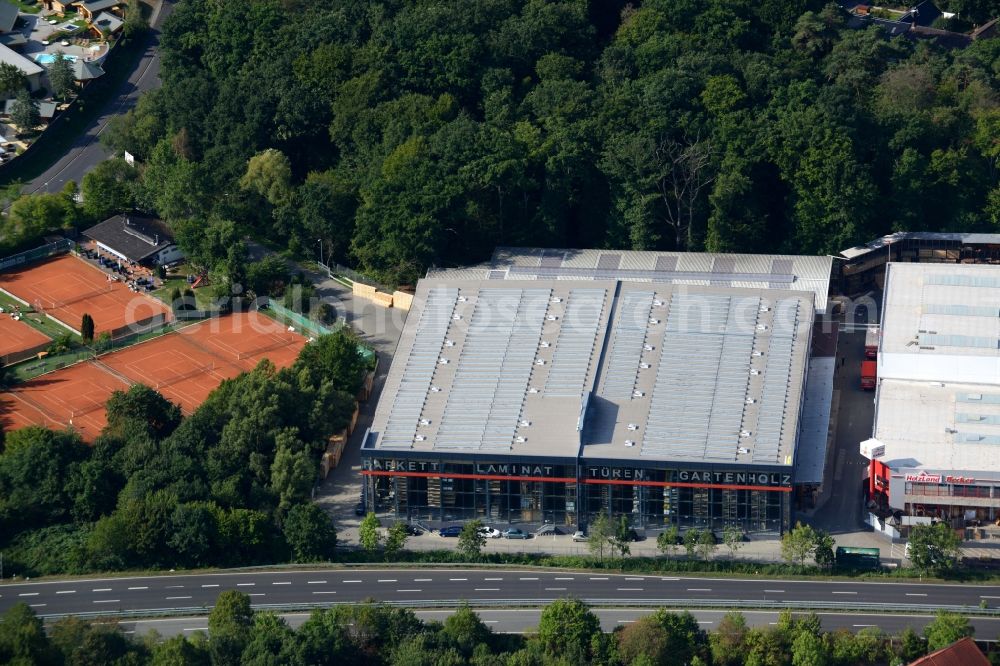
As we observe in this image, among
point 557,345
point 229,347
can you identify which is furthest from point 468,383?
point 229,347

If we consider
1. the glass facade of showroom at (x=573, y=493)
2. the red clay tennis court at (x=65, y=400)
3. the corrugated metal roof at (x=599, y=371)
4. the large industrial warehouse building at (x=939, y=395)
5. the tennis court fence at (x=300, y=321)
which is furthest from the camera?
the tennis court fence at (x=300, y=321)

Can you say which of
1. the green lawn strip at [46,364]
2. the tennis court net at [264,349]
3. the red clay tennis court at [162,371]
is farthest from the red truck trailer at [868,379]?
the green lawn strip at [46,364]

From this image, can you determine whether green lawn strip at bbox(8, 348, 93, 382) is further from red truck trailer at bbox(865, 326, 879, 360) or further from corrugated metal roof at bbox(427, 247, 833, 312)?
red truck trailer at bbox(865, 326, 879, 360)

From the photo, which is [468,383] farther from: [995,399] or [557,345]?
[995,399]

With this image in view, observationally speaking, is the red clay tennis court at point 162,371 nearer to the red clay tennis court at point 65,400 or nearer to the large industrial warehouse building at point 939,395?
the red clay tennis court at point 65,400

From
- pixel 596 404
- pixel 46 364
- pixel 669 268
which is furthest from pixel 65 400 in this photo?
pixel 669 268
